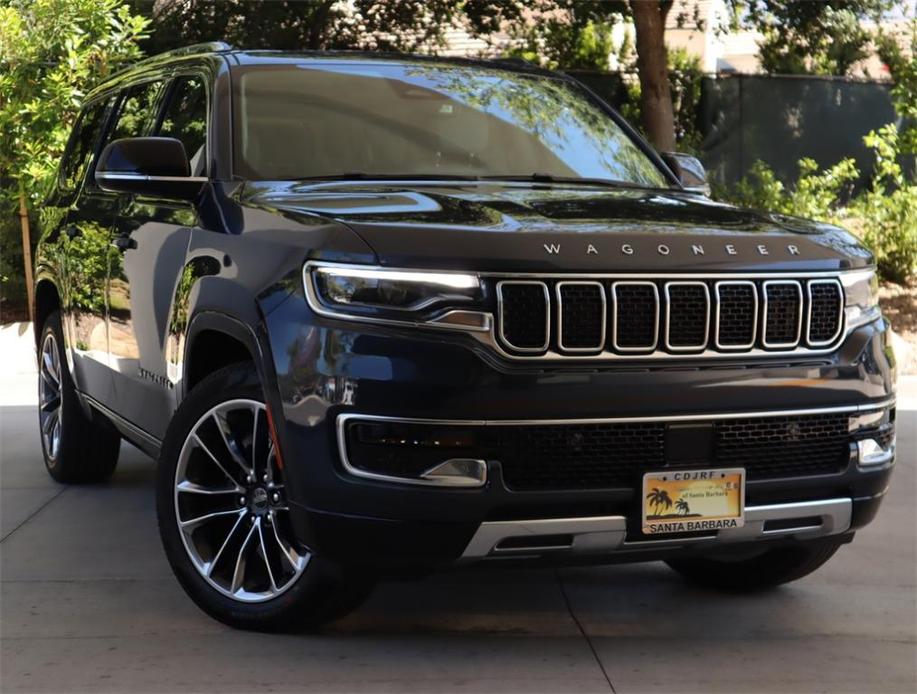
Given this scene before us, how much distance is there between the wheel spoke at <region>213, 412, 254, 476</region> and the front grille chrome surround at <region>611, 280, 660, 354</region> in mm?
1257

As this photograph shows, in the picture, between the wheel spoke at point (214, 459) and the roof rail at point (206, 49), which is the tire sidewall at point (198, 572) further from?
the roof rail at point (206, 49)

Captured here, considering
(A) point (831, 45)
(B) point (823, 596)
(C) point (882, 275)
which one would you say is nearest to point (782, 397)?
(B) point (823, 596)

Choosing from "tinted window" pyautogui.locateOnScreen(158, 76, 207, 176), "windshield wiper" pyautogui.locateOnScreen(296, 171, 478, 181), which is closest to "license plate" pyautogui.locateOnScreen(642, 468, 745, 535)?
"windshield wiper" pyautogui.locateOnScreen(296, 171, 478, 181)

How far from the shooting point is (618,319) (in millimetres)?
4055

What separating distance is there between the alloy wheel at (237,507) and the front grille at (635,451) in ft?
2.69

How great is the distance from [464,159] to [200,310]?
128 centimetres

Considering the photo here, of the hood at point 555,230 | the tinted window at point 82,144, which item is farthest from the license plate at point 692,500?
the tinted window at point 82,144

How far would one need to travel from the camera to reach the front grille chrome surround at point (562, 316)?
13.0 ft

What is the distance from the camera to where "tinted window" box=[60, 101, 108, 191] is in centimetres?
690

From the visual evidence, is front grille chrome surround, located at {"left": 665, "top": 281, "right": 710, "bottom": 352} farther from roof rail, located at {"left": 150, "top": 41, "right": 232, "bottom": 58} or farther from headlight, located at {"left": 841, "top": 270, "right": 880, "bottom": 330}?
roof rail, located at {"left": 150, "top": 41, "right": 232, "bottom": 58}

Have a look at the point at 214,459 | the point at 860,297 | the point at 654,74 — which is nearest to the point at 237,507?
the point at 214,459

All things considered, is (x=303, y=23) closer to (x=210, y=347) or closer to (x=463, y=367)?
(x=210, y=347)

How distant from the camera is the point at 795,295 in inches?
171

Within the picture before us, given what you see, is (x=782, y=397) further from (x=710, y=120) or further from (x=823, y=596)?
(x=710, y=120)
